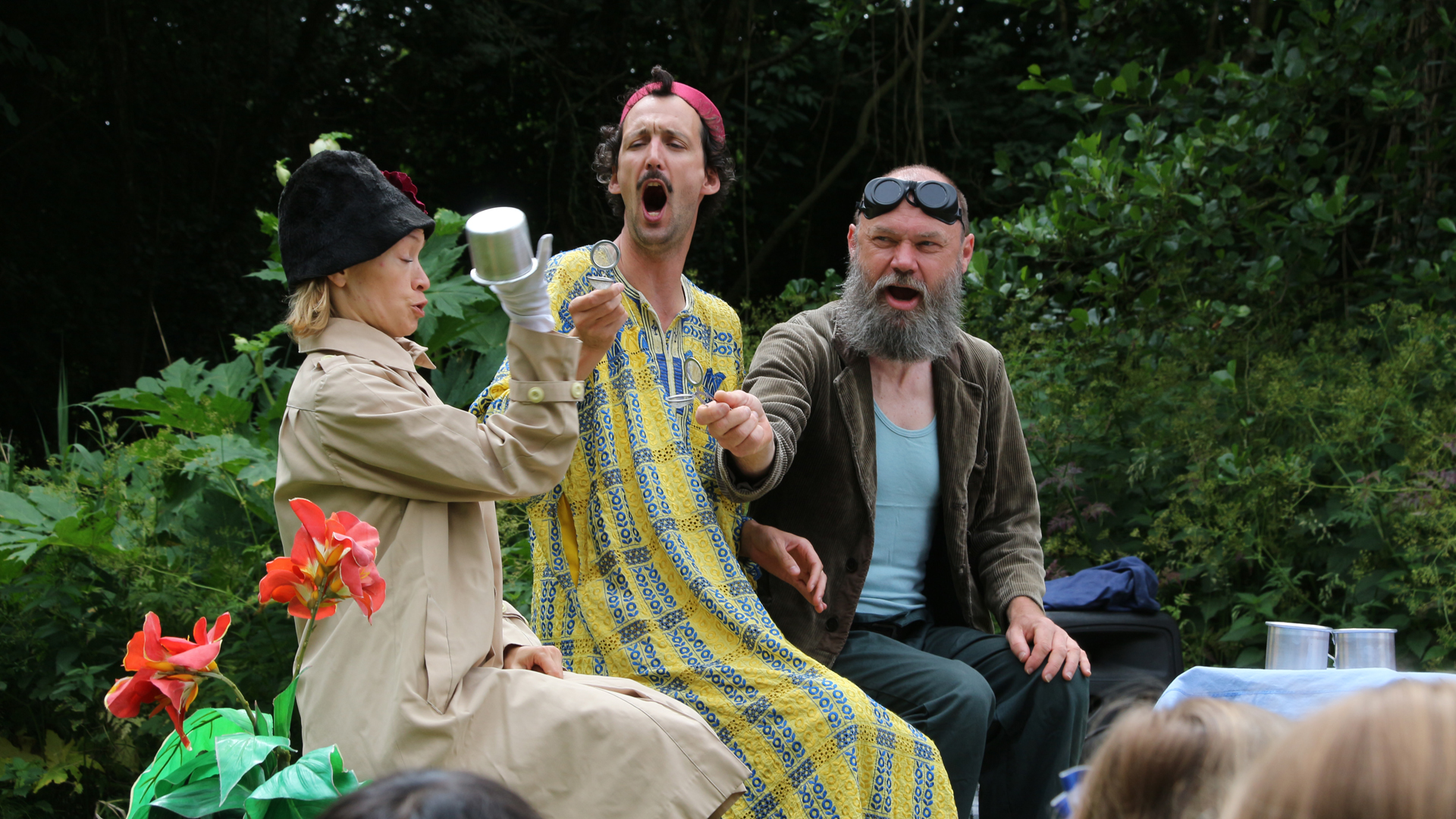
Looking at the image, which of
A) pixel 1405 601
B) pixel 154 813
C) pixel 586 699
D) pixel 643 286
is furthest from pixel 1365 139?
pixel 154 813

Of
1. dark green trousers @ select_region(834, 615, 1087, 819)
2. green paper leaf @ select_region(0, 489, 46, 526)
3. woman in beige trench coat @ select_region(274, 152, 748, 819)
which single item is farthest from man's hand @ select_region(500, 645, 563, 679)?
green paper leaf @ select_region(0, 489, 46, 526)

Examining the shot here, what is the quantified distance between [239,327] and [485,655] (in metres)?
6.36

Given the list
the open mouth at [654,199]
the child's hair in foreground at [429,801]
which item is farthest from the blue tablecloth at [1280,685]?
the open mouth at [654,199]

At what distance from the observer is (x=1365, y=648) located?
2607 mm

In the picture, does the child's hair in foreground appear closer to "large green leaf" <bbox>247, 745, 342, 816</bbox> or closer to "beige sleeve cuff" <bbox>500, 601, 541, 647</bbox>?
"large green leaf" <bbox>247, 745, 342, 816</bbox>

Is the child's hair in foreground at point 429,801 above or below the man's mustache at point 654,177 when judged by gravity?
below

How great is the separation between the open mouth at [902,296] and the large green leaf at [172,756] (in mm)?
1779

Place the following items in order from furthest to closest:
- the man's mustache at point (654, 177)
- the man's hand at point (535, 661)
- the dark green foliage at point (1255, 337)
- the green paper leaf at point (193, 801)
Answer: the dark green foliage at point (1255, 337) → the man's mustache at point (654, 177) → the man's hand at point (535, 661) → the green paper leaf at point (193, 801)

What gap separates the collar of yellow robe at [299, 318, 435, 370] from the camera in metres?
2.02

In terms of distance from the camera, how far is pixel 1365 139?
548 centimetres

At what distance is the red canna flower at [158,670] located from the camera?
1.63 metres

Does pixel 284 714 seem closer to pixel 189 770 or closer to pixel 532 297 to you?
pixel 189 770

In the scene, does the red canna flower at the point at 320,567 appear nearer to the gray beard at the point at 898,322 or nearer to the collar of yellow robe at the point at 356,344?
the collar of yellow robe at the point at 356,344

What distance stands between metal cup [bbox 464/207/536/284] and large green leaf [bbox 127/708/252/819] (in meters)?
0.82
